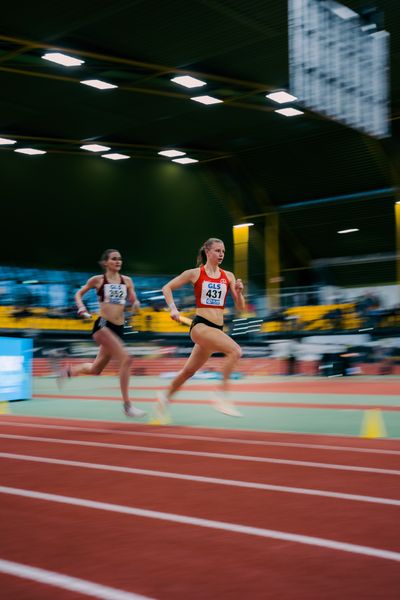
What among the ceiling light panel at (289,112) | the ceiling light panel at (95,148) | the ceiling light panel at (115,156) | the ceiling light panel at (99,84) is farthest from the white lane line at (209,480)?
the ceiling light panel at (115,156)

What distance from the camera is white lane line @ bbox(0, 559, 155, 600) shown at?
2.57 m

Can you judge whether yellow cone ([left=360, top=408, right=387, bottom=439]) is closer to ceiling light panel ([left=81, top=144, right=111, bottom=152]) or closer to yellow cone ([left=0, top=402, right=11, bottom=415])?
yellow cone ([left=0, top=402, right=11, bottom=415])

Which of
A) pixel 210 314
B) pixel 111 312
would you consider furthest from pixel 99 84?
pixel 210 314

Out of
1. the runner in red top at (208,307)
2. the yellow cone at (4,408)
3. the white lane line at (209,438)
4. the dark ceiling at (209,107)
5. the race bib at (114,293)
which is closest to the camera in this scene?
the white lane line at (209,438)

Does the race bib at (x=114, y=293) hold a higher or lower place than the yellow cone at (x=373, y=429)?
higher

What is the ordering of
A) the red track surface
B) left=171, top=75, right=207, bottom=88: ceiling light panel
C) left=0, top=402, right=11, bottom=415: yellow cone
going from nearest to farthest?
the red track surface → left=0, top=402, right=11, bottom=415: yellow cone → left=171, top=75, right=207, bottom=88: ceiling light panel

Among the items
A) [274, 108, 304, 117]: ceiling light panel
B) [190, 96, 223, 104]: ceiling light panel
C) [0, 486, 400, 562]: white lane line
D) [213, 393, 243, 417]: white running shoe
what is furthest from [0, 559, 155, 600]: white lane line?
[274, 108, 304, 117]: ceiling light panel

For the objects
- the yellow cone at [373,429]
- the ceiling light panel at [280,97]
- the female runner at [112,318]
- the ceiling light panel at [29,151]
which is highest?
the ceiling light panel at [280,97]

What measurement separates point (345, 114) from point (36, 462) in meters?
9.09

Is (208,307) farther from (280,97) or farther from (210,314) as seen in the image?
(280,97)

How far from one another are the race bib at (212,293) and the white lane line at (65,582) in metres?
5.48

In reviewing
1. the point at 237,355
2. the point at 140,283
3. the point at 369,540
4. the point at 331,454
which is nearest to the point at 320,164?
the point at 140,283

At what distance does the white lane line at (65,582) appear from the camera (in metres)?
2.57

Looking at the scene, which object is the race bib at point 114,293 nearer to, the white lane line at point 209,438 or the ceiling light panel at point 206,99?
the white lane line at point 209,438
